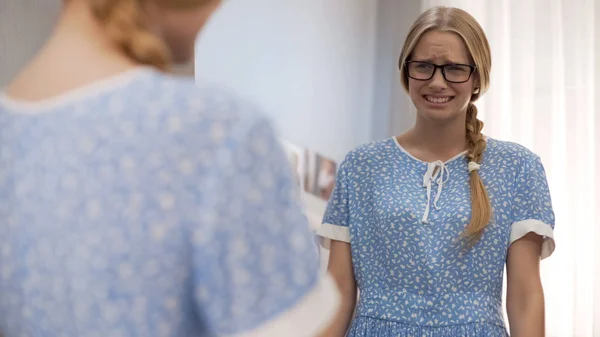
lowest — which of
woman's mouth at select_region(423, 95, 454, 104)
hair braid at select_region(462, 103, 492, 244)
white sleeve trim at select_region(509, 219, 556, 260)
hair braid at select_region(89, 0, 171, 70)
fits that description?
white sleeve trim at select_region(509, 219, 556, 260)

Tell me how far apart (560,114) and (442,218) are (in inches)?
67.4

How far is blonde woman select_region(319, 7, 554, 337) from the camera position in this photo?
1590 millimetres

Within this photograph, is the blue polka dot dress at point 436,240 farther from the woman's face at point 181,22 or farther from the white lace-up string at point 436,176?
the woman's face at point 181,22

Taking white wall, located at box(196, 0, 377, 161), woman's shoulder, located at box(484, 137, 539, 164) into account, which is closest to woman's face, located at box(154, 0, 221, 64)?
woman's shoulder, located at box(484, 137, 539, 164)

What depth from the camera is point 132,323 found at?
23.6 inches

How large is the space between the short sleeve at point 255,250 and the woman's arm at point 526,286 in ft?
3.46

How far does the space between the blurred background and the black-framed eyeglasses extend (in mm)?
1019

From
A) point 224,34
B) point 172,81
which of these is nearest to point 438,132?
point 224,34

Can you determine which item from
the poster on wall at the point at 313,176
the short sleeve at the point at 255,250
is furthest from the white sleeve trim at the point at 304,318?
the poster on wall at the point at 313,176

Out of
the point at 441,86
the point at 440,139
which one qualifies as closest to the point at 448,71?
the point at 441,86

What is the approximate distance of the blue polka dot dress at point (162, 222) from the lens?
59cm

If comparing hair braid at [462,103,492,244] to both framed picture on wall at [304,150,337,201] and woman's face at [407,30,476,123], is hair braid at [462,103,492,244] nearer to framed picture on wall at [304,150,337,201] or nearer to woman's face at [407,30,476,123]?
woman's face at [407,30,476,123]

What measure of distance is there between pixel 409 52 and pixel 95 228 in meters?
1.21

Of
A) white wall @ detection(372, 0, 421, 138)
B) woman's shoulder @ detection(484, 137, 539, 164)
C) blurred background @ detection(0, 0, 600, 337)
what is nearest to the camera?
woman's shoulder @ detection(484, 137, 539, 164)
